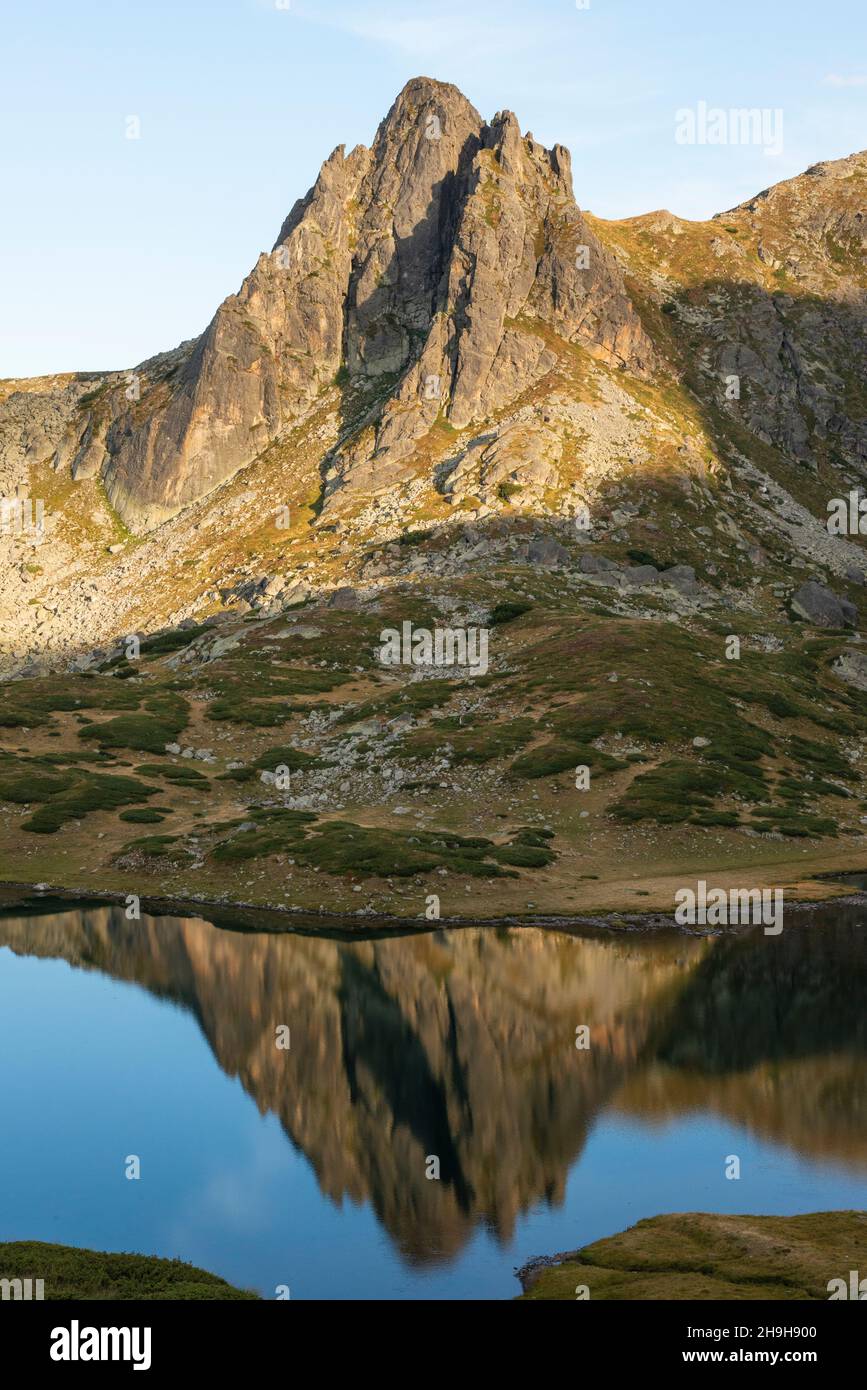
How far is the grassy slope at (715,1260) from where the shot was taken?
25547 millimetres

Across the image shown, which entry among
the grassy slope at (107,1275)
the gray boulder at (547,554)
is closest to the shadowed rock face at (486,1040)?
the grassy slope at (107,1275)

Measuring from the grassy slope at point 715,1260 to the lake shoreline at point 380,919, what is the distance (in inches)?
1282

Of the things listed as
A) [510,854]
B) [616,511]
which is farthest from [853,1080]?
[616,511]

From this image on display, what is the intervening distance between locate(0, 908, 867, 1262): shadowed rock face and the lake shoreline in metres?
1.84

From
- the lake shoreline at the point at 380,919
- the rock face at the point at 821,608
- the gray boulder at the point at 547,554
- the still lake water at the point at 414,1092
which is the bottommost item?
the still lake water at the point at 414,1092

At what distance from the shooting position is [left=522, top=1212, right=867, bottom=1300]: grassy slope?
25.5 metres

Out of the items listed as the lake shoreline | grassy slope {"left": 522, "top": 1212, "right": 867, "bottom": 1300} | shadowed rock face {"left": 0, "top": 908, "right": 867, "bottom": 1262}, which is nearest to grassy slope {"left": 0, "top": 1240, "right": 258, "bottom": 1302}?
shadowed rock face {"left": 0, "top": 908, "right": 867, "bottom": 1262}

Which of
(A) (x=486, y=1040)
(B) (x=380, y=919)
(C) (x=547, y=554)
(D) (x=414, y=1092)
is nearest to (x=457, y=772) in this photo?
(B) (x=380, y=919)

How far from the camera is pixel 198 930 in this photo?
64.1 meters

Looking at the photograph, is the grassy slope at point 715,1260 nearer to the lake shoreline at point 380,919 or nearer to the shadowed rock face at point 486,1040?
the shadowed rock face at point 486,1040

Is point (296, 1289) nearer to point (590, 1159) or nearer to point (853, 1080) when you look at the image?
point (590, 1159)

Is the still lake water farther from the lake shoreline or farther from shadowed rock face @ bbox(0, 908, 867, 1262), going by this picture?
the lake shoreline

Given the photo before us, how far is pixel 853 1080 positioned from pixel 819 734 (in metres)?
64.7

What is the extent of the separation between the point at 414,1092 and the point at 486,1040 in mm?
5977
